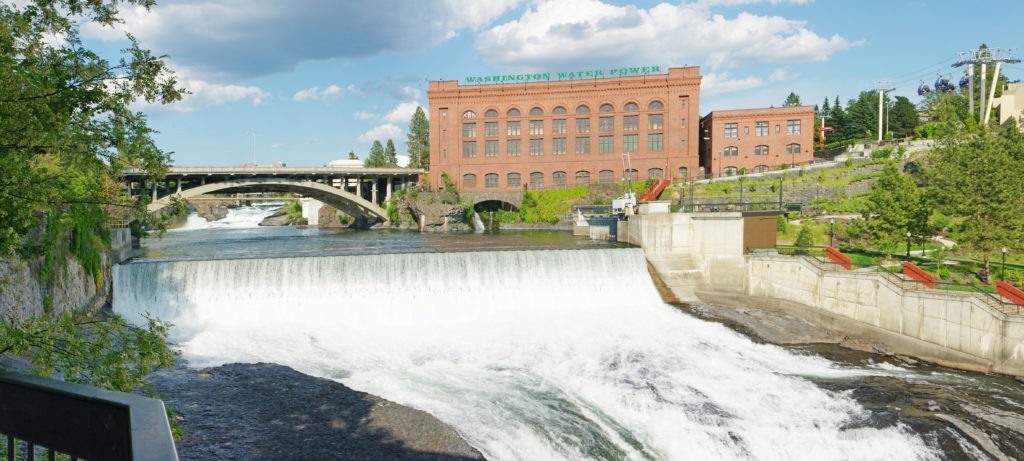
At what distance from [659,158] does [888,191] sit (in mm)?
35042

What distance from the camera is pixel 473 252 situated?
25.5 meters

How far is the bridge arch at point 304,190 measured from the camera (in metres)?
52.3

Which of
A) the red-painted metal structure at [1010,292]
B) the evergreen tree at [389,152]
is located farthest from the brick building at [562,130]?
the evergreen tree at [389,152]

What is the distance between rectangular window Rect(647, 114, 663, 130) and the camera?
6219 cm

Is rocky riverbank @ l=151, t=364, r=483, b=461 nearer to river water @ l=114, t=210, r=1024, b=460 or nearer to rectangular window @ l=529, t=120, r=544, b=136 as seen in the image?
river water @ l=114, t=210, r=1024, b=460

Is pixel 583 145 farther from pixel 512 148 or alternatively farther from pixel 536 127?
pixel 512 148

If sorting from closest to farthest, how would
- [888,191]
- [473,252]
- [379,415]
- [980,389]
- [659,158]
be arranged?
1. [379,415]
2. [980,389]
3. [473,252]
4. [888,191]
5. [659,158]

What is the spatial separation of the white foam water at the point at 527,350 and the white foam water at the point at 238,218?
181 feet

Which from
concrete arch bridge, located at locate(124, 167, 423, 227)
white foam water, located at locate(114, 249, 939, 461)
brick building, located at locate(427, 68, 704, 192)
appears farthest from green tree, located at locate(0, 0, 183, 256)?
Answer: brick building, located at locate(427, 68, 704, 192)

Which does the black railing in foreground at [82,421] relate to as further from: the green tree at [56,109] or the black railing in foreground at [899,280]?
the black railing in foreground at [899,280]

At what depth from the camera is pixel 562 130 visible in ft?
209

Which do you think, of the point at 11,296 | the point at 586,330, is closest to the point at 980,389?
the point at 586,330

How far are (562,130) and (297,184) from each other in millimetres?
28173

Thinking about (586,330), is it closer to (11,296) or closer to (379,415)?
(379,415)
